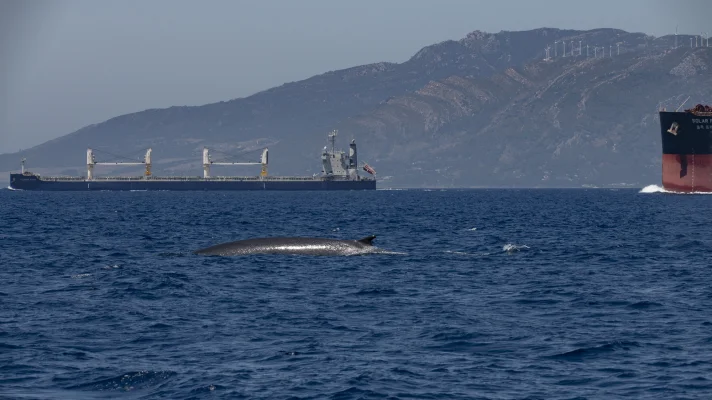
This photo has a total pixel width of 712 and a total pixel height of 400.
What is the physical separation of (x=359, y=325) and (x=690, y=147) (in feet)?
430

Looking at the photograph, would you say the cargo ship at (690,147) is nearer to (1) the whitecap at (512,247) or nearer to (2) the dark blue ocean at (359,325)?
(1) the whitecap at (512,247)

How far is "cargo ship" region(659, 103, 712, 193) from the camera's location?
15275cm

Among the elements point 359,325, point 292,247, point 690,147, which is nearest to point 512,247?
point 292,247

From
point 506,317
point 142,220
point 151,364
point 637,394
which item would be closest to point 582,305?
point 506,317

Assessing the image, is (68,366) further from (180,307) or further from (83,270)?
(83,270)

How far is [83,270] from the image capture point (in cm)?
4681

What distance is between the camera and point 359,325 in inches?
1236

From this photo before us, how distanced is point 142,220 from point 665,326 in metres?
72.7

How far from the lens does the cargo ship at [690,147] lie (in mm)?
152750

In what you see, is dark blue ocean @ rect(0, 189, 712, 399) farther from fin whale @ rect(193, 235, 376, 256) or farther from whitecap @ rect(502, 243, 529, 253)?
whitecap @ rect(502, 243, 529, 253)

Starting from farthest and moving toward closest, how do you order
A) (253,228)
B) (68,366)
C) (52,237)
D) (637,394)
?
1. (253,228)
2. (52,237)
3. (68,366)
4. (637,394)

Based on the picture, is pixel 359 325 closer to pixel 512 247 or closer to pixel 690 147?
pixel 512 247

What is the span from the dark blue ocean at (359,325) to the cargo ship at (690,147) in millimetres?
99762

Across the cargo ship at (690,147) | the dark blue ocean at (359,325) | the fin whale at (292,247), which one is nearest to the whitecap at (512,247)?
the dark blue ocean at (359,325)
